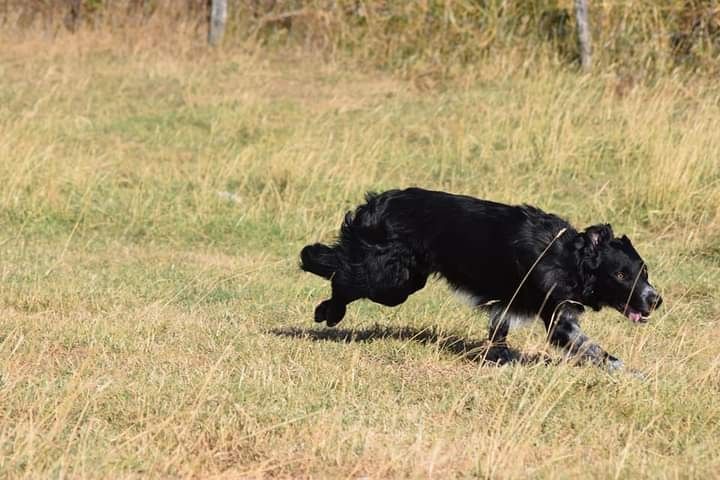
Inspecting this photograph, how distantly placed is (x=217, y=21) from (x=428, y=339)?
9697mm

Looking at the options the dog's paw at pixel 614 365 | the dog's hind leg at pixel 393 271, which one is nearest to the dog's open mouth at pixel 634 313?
the dog's paw at pixel 614 365

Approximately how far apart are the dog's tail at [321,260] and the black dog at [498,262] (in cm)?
8

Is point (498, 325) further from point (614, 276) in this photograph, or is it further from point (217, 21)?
point (217, 21)

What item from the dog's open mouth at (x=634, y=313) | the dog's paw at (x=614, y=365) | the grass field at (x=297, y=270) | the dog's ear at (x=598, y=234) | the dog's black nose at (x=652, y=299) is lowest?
the grass field at (x=297, y=270)

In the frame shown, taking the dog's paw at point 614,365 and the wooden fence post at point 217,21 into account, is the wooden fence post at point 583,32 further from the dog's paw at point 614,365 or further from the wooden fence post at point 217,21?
the dog's paw at point 614,365

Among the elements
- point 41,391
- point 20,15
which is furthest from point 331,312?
point 20,15

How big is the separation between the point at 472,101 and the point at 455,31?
5.75ft

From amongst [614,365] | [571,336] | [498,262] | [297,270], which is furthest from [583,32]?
[614,365]

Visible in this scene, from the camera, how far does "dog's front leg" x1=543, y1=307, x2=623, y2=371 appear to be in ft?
20.2

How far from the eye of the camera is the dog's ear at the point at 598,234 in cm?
628

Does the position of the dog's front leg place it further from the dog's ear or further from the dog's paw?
the dog's ear

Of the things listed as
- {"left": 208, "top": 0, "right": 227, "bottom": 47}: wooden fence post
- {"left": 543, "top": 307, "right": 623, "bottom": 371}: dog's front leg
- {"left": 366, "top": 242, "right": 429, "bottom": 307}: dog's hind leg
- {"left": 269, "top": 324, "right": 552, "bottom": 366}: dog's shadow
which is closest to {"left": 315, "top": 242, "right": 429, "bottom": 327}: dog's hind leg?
{"left": 366, "top": 242, "right": 429, "bottom": 307}: dog's hind leg

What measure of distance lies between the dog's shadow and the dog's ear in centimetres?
66

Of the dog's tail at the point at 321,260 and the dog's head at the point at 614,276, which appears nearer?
the dog's head at the point at 614,276
